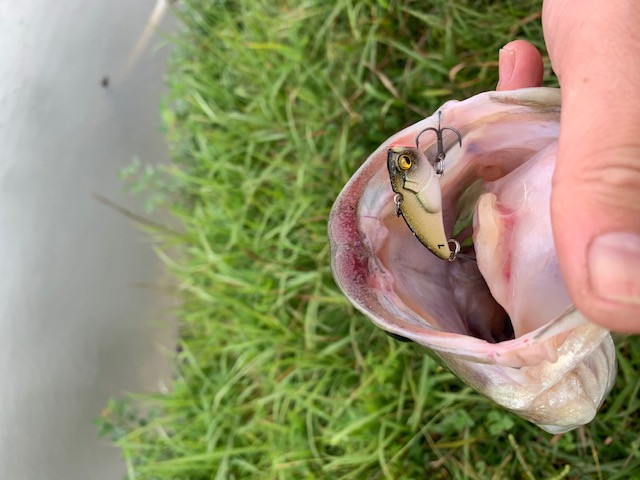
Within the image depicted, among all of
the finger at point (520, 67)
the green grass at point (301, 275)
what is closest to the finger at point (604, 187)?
the finger at point (520, 67)

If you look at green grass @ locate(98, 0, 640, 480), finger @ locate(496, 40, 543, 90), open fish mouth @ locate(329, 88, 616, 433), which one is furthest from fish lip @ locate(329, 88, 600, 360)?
green grass @ locate(98, 0, 640, 480)

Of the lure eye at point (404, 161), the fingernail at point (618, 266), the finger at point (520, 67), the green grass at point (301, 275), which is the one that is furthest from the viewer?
the green grass at point (301, 275)

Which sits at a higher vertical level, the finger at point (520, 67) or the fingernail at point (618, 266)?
the finger at point (520, 67)

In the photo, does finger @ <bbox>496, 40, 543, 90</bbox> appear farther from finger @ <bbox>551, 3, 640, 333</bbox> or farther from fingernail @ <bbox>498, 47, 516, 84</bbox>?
finger @ <bbox>551, 3, 640, 333</bbox>

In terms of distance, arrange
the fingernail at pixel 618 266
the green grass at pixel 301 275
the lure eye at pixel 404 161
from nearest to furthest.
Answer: the fingernail at pixel 618 266
the lure eye at pixel 404 161
the green grass at pixel 301 275

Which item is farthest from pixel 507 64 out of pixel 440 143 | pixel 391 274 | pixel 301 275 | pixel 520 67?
pixel 301 275

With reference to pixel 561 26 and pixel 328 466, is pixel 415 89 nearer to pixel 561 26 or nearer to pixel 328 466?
pixel 561 26

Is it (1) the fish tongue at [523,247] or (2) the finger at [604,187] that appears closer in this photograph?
(2) the finger at [604,187]

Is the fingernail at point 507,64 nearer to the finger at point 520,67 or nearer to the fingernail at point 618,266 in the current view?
the finger at point 520,67

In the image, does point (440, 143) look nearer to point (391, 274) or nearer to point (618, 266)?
point (391, 274)
